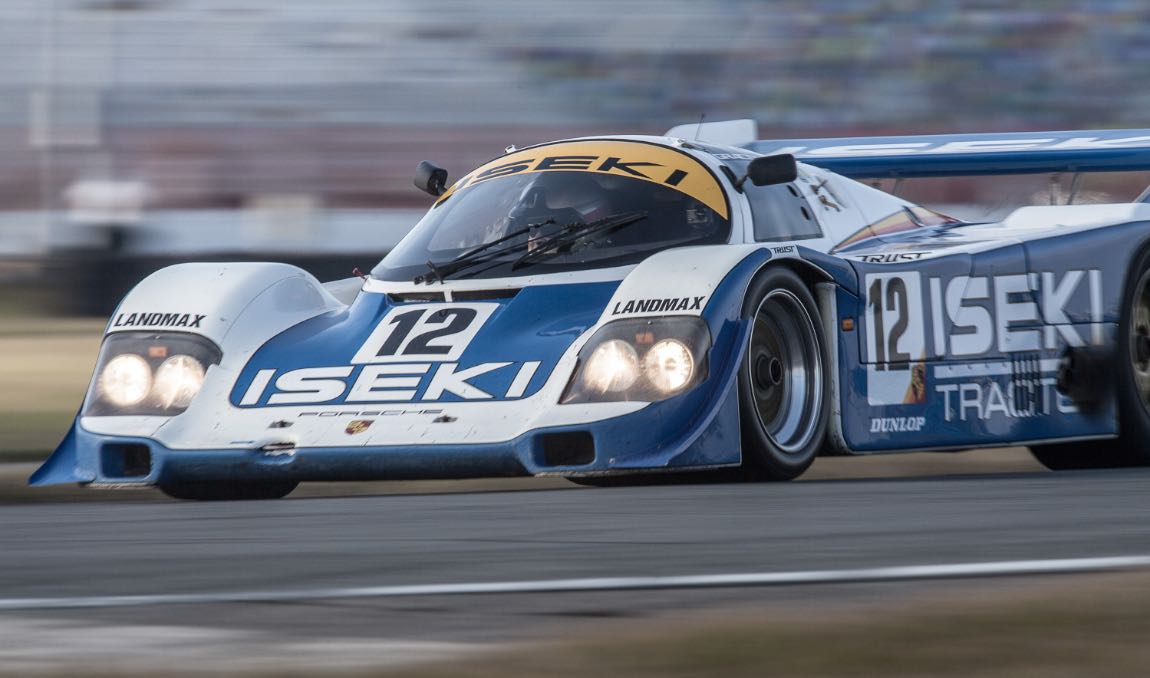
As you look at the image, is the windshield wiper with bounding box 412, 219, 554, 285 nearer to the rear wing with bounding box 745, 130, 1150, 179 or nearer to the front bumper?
the front bumper

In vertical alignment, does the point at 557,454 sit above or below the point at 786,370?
below

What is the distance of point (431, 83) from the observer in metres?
17.4

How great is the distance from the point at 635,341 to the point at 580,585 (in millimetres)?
2066

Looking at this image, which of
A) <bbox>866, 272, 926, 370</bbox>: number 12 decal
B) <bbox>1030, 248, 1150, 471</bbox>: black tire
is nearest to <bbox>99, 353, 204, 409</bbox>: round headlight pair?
<bbox>866, 272, 926, 370</bbox>: number 12 decal

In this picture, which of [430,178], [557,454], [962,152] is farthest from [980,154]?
[557,454]

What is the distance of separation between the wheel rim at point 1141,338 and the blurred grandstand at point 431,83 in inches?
362

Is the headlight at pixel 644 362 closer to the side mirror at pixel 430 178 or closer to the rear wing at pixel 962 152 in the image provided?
the side mirror at pixel 430 178

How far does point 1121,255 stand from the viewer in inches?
266

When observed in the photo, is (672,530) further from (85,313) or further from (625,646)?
(85,313)

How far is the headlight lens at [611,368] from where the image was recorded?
16.9ft

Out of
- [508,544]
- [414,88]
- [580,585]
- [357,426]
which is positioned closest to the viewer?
[580,585]

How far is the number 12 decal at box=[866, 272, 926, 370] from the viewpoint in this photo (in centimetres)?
586

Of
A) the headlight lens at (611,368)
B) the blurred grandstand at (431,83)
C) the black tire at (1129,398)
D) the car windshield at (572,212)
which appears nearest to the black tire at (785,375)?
the headlight lens at (611,368)

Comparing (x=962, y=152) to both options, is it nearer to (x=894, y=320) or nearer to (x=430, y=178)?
(x=430, y=178)
